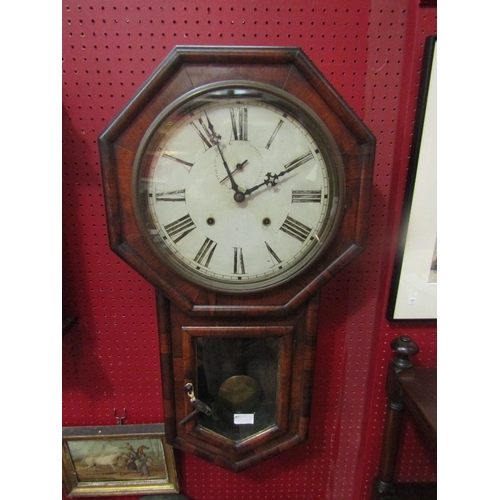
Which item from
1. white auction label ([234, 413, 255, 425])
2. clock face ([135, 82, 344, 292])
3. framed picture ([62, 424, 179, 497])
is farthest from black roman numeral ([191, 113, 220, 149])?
framed picture ([62, 424, 179, 497])

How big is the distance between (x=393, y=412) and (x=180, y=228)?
799mm

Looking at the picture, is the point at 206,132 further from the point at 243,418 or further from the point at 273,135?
the point at 243,418

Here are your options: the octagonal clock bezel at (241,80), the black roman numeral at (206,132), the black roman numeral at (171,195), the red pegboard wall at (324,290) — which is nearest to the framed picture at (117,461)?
the red pegboard wall at (324,290)

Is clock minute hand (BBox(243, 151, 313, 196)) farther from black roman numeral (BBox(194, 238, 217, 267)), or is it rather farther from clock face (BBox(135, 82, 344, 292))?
black roman numeral (BBox(194, 238, 217, 267))

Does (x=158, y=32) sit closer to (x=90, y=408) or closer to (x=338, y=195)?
(x=338, y=195)

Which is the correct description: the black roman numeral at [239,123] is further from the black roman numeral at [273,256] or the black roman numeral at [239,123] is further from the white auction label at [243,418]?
the white auction label at [243,418]

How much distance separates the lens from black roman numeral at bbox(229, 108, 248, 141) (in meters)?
0.61

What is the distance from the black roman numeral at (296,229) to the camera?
66 cm

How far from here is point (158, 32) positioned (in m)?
0.73

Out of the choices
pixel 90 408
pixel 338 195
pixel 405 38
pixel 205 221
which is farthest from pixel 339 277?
pixel 90 408

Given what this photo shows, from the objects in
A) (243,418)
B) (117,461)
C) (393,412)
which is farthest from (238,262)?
(117,461)

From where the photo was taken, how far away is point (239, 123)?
2.03 ft

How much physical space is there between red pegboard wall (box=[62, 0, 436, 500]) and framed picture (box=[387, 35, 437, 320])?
0.03 m

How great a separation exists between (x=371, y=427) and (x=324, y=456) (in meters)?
0.19
